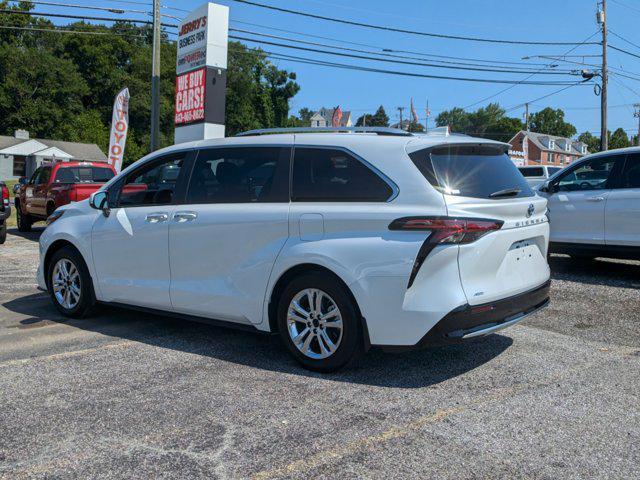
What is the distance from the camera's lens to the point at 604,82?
32438 millimetres

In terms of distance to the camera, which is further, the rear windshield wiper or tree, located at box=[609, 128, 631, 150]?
tree, located at box=[609, 128, 631, 150]

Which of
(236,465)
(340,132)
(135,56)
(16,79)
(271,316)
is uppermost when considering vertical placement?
(135,56)

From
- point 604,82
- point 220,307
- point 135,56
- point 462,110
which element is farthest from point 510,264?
point 462,110

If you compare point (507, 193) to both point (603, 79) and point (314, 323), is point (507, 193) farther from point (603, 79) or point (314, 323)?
point (603, 79)

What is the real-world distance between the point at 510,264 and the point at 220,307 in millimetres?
2326

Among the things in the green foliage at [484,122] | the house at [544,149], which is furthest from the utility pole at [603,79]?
the green foliage at [484,122]

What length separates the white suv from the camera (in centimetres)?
431

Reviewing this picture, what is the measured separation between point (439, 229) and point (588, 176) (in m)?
6.04

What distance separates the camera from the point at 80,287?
6.40 metres

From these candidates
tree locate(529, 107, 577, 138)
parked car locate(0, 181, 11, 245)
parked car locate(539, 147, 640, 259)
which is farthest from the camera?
tree locate(529, 107, 577, 138)

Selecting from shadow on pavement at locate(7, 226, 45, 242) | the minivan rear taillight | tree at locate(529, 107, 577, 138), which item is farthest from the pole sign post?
tree at locate(529, 107, 577, 138)

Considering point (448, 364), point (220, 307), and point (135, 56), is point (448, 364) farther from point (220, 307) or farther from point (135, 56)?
point (135, 56)

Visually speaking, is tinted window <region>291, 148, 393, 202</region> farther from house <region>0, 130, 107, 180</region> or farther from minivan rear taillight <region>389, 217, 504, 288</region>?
house <region>0, 130, 107, 180</region>

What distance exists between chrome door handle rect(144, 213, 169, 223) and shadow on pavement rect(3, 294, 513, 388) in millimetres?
1088
